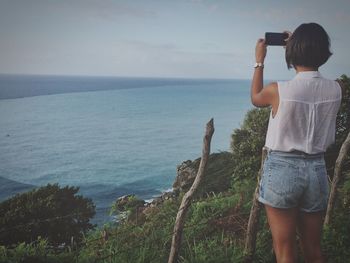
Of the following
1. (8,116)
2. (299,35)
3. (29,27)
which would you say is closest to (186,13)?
(29,27)

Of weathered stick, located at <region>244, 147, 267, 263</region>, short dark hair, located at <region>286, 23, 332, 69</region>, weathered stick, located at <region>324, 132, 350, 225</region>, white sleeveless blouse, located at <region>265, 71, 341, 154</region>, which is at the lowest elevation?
weathered stick, located at <region>244, 147, 267, 263</region>

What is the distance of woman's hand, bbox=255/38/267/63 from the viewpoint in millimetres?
1928

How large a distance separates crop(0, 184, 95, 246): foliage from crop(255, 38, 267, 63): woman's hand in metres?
5.30

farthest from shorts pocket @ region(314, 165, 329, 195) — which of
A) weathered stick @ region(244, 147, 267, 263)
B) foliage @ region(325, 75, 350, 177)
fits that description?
foliage @ region(325, 75, 350, 177)

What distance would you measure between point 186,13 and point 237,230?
5.17 metres

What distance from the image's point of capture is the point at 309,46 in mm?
1682

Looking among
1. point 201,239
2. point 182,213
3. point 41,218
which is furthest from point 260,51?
point 41,218

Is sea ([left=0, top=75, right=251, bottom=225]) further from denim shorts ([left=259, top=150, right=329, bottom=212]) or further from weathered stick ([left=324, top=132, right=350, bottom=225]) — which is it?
denim shorts ([left=259, top=150, right=329, bottom=212])

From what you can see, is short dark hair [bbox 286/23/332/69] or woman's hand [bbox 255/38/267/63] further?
woman's hand [bbox 255/38/267/63]

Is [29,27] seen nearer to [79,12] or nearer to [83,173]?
[79,12]

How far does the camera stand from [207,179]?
26.8 feet

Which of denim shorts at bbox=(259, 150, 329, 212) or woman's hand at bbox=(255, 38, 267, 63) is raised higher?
woman's hand at bbox=(255, 38, 267, 63)

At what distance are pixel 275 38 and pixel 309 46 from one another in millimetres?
374

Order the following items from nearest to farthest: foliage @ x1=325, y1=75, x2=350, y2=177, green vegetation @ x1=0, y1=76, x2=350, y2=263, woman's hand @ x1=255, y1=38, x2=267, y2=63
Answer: woman's hand @ x1=255, y1=38, x2=267, y2=63
green vegetation @ x1=0, y1=76, x2=350, y2=263
foliage @ x1=325, y1=75, x2=350, y2=177
